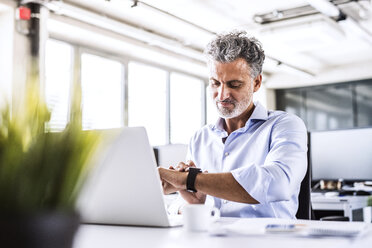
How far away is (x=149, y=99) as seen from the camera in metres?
6.75

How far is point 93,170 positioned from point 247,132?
1317 mm

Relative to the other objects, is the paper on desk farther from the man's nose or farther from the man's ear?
the man's ear

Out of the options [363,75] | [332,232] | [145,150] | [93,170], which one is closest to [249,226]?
[332,232]

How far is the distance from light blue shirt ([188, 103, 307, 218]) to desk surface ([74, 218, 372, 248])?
0.28 m

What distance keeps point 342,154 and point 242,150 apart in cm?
169

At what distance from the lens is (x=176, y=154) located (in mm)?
2801

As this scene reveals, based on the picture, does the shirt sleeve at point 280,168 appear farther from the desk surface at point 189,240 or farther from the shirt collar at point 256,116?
the desk surface at point 189,240

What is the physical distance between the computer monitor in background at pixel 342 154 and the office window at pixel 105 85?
2.94 meters

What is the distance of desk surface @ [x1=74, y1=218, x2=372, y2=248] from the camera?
2.99 ft

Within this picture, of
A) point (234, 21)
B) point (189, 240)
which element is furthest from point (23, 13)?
point (189, 240)

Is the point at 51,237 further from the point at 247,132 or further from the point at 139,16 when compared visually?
the point at 139,16

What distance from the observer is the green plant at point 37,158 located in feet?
1.73

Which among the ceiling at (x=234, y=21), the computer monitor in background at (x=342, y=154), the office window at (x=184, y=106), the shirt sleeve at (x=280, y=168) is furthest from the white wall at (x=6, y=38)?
the shirt sleeve at (x=280, y=168)

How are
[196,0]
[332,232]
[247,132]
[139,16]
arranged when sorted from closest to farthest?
[332,232] < [247,132] < [196,0] < [139,16]
